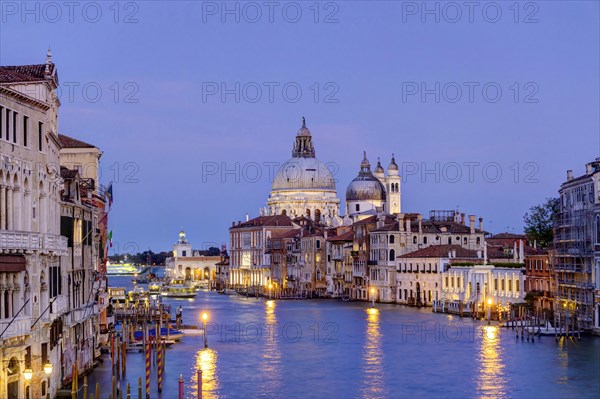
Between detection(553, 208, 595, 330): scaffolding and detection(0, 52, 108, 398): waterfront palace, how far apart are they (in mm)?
20118

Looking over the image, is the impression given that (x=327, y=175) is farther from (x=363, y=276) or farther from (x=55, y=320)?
(x=55, y=320)

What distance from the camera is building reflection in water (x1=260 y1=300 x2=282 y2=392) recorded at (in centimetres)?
2962

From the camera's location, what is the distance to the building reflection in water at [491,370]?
1106 inches

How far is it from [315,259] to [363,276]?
40.1 ft

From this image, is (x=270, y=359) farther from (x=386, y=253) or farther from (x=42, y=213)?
Answer: (x=386, y=253)

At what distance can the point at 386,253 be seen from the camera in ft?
234

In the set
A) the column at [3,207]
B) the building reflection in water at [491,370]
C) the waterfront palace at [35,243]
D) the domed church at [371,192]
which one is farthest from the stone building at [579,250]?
the domed church at [371,192]

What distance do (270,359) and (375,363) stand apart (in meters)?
3.12

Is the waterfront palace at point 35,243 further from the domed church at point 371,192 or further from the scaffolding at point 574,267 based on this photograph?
the domed church at point 371,192

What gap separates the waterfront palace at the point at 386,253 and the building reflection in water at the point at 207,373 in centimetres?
1272

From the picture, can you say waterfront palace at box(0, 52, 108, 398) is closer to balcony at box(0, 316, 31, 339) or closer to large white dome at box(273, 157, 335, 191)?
balcony at box(0, 316, 31, 339)

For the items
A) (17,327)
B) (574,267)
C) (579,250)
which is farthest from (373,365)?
(17,327)

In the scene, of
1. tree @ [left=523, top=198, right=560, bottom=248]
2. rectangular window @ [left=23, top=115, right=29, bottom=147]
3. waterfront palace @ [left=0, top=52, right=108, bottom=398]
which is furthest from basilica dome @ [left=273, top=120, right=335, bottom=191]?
rectangular window @ [left=23, top=115, right=29, bottom=147]

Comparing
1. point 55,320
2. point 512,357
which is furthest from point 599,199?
point 55,320
